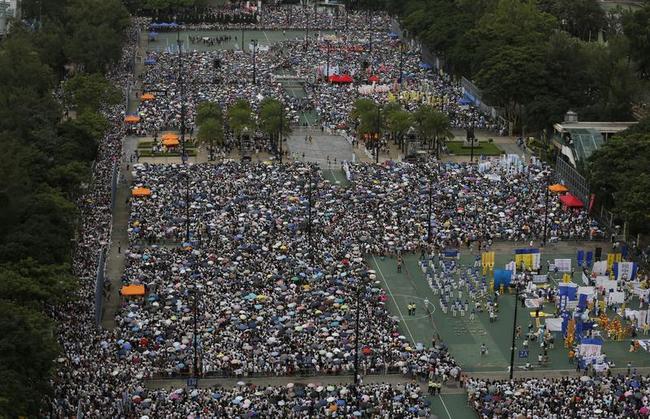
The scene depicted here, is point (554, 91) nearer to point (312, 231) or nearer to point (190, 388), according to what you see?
point (312, 231)

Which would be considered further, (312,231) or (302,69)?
(302,69)

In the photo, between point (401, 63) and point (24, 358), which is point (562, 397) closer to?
point (24, 358)

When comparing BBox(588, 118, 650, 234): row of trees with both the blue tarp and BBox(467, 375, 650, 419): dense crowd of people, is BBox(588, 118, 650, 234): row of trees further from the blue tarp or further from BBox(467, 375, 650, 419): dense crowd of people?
BBox(467, 375, 650, 419): dense crowd of people

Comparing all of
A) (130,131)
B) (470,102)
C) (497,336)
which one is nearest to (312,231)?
(497,336)

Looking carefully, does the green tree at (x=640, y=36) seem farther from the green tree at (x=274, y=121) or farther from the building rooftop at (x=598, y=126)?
the green tree at (x=274, y=121)

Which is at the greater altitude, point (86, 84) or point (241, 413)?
point (86, 84)

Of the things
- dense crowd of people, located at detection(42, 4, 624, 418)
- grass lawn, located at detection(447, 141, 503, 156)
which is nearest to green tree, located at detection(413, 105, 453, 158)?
grass lawn, located at detection(447, 141, 503, 156)

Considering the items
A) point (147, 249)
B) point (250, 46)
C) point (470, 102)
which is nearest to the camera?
point (147, 249)
